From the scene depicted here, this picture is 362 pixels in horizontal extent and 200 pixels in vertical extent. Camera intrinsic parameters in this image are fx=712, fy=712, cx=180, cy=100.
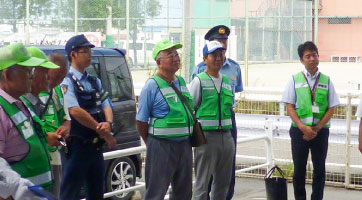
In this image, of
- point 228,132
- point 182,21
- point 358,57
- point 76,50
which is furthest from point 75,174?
point 358,57

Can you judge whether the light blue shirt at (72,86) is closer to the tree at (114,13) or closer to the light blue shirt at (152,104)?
the light blue shirt at (152,104)

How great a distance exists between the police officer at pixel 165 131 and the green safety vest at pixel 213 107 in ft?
2.11

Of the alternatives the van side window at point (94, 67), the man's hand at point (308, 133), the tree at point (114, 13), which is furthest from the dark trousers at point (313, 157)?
the tree at point (114, 13)

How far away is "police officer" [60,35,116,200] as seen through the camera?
6461mm

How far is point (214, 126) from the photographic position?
7.50m

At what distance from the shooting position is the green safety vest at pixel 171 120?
22.0 ft

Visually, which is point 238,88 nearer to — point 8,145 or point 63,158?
point 63,158

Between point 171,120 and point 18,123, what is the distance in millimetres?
2413

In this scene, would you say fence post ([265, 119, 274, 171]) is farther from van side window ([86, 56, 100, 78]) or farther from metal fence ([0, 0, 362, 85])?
metal fence ([0, 0, 362, 85])

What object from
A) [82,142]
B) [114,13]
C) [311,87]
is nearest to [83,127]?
[82,142]

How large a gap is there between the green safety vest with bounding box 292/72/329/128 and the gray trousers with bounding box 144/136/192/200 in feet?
6.71

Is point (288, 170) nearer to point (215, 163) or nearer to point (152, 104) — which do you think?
point (215, 163)

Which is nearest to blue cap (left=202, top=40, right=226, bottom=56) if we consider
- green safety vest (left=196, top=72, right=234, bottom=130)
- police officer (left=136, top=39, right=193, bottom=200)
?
green safety vest (left=196, top=72, right=234, bottom=130)

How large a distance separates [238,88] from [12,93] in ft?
14.9
